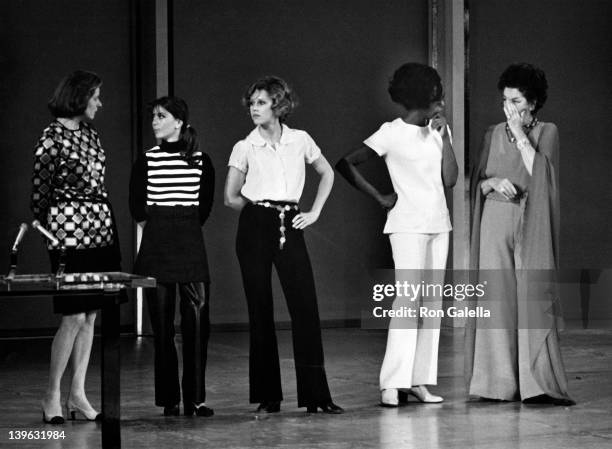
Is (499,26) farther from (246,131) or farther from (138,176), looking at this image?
(138,176)

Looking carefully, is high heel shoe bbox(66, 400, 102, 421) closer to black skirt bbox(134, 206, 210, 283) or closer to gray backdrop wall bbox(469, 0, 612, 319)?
black skirt bbox(134, 206, 210, 283)

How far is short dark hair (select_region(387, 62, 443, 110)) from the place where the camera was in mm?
5945

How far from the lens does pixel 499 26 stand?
10328 millimetres

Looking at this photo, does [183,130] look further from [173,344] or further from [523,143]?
[523,143]

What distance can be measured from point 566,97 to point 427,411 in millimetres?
5396

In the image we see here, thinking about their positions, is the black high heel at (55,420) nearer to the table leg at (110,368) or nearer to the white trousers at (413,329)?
the table leg at (110,368)

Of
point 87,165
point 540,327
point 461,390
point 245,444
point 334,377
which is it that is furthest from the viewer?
point 334,377

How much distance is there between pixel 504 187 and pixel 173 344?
169 cm

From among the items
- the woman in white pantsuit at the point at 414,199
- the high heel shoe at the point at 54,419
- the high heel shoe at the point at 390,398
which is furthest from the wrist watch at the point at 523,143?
the high heel shoe at the point at 54,419

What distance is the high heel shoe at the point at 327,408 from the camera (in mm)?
5746

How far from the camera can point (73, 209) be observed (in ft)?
18.0

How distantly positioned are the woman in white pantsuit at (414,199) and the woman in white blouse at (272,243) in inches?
13.5

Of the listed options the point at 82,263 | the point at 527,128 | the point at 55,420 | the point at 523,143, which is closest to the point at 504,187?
the point at 523,143

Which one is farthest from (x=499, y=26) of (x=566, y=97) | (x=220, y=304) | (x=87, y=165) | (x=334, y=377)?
(x=87, y=165)
